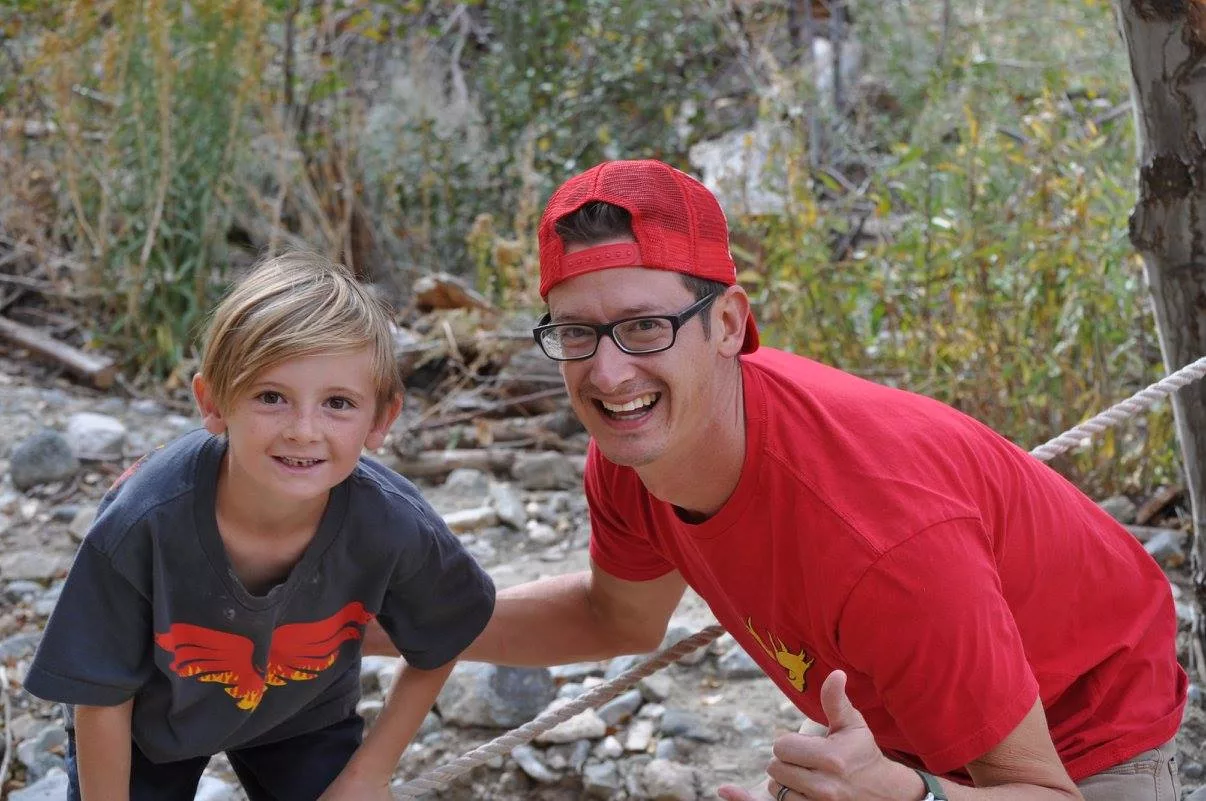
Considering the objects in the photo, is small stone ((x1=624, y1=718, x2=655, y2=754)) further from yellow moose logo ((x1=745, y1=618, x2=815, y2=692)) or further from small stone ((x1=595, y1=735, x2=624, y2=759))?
yellow moose logo ((x1=745, y1=618, x2=815, y2=692))

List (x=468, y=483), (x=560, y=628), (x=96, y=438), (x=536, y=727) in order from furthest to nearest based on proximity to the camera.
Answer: (x=96, y=438) < (x=468, y=483) < (x=560, y=628) < (x=536, y=727)

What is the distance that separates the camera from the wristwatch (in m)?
1.63

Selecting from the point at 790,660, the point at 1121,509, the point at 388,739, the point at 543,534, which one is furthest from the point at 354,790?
the point at 1121,509

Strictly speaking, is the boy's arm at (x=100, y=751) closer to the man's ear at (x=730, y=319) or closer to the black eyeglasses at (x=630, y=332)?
the black eyeglasses at (x=630, y=332)

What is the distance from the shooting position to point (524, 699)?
10.8ft

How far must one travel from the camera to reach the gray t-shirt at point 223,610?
1936 mm

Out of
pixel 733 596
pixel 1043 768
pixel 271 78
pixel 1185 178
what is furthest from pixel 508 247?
pixel 1043 768

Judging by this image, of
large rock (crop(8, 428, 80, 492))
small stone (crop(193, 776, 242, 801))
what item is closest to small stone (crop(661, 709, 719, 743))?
small stone (crop(193, 776, 242, 801))

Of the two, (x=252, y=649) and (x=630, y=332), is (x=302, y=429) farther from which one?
(x=630, y=332)

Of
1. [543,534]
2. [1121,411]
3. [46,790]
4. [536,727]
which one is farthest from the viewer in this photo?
[543,534]

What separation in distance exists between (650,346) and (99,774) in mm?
1095

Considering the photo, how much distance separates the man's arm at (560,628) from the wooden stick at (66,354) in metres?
3.50

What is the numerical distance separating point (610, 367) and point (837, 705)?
1.93 ft

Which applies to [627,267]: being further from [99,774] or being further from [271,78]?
[271,78]
